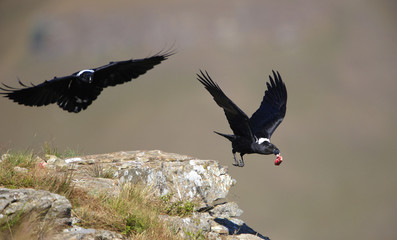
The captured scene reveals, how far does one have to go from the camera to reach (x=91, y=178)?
295 inches

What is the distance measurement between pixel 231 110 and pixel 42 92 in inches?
178

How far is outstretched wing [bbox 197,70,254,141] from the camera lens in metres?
8.64

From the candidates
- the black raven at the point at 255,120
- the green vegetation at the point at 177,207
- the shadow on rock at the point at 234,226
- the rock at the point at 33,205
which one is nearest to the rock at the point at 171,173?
the green vegetation at the point at 177,207

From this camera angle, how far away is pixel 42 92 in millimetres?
10172

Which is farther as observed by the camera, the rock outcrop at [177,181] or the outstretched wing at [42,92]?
the outstretched wing at [42,92]

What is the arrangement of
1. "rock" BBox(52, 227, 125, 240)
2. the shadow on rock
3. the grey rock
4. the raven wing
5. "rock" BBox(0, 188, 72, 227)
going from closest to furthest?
"rock" BBox(0, 188, 72, 227)
"rock" BBox(52, 227, 125, 240)
the shadow on rock
the grey rock
the raven wing

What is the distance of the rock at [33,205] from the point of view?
5.12 meters

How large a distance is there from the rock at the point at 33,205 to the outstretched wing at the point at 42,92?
182 inches

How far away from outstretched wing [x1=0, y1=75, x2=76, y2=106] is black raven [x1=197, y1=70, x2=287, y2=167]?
3.72 meters

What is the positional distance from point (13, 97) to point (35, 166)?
3129mm

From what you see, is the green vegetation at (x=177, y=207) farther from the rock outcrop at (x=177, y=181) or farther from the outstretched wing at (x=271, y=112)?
the outstretched wing at (x=271, y=112)

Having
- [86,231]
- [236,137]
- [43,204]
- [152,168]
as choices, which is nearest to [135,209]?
[86,231]

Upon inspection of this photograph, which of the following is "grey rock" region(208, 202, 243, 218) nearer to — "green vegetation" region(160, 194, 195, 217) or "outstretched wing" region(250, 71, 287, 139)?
"green vegetation" region(160, 194, 195, 217)

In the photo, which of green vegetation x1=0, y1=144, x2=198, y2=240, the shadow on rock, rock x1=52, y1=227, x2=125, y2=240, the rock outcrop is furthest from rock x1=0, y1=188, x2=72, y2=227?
the shadow on rock
